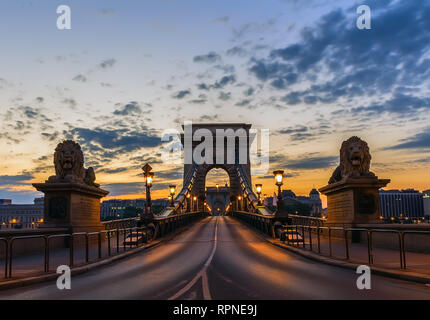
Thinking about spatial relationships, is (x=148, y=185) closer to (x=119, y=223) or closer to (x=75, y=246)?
(x=75, y=246)

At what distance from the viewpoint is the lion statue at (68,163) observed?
64.0 feet

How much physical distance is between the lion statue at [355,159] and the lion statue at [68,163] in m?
13.6

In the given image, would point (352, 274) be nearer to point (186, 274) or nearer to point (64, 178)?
point (186, 274)

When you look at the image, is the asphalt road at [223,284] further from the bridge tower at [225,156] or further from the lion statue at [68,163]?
the bridge tower at [225,156]

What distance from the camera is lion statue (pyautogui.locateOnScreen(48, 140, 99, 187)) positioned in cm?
1950

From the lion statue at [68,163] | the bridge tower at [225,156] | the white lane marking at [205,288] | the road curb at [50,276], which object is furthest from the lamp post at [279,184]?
the bridge tower at [225,156]

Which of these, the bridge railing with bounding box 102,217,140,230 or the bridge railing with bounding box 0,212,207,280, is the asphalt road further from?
the bridge railing with bounding box 102,217,140,230

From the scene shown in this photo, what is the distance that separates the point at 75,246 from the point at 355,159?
47.4ft

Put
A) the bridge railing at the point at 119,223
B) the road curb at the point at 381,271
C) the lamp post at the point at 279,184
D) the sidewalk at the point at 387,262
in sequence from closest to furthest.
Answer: the road curb at the point at 381,271 → the sidewalk at the point at 387,262 → the lamp post at the point at 279,184 → the bridge railing at the point at 119,223

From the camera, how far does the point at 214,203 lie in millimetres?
190125

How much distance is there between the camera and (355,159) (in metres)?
20.4

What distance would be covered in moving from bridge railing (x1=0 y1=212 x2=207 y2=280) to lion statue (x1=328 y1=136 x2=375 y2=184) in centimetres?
1108

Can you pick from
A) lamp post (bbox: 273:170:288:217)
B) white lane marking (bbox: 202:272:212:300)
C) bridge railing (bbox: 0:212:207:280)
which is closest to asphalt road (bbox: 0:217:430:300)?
white lane marking (bbox: 202:272:212:300)
